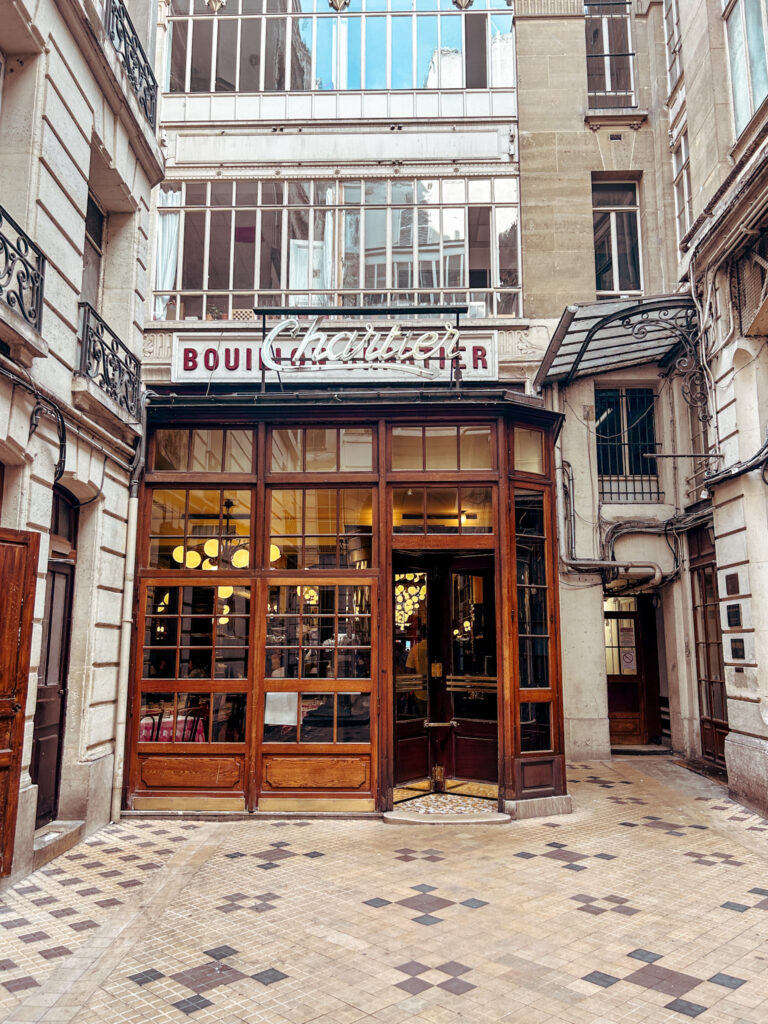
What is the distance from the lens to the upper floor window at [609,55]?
14502mm

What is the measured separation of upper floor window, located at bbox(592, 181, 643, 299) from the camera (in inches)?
556

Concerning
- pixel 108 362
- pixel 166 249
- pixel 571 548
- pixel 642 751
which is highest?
pixel 166 249

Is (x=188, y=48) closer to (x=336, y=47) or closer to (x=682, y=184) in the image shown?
(x=336, y=47)

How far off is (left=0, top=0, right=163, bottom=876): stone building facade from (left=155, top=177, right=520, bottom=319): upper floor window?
11.8 feet

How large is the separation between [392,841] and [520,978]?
10.4 feet

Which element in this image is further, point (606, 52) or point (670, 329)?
point (606, 52)

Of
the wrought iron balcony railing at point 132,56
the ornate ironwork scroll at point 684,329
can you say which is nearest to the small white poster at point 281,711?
the ornate ironwork scroll at point 684,329

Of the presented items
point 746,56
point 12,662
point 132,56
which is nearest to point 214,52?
point 132,56

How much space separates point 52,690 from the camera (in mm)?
7625

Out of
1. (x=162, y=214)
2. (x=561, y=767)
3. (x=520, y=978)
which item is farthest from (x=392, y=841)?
(x=162, y=214)

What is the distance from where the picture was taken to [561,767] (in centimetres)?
881

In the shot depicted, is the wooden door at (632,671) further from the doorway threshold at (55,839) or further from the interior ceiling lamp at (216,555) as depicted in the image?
the doorway threshold at (55,839)

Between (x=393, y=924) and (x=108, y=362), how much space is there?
631 centimetres

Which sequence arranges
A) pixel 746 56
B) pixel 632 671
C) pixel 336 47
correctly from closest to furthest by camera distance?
1. pixel 746 56
2. pixel 336 47
3. pixel 632 671
